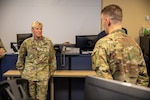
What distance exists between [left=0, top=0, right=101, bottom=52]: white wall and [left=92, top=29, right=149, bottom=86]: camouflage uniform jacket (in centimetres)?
438

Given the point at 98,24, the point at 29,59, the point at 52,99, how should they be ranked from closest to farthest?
the point at 29,59, the point at 52,99, the point at 98,24

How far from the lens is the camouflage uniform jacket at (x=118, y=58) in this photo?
1.70m

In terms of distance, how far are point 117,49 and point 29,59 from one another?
1743 millimetres

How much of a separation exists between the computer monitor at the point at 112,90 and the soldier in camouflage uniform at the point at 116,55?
29.9 inches

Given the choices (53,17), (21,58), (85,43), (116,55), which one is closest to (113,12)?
(116,55)

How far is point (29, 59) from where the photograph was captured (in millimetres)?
3174

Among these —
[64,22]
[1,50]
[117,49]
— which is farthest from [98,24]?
[117,49]

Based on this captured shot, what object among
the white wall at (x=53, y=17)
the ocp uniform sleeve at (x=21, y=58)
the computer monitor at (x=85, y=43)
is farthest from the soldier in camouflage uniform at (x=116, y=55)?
the white wall at (x=53, y=17)

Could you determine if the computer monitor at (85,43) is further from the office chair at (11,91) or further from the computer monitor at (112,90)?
the computer monitor at (112,90)

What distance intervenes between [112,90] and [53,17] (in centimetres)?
544

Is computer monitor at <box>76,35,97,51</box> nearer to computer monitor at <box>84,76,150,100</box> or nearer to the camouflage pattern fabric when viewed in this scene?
the camouflage pattern fabric

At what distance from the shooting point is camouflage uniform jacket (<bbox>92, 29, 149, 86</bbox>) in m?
1.70

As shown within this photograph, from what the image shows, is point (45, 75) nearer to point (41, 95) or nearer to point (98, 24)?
point (41, 95)

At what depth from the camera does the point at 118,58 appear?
1.72 metres
